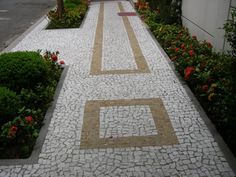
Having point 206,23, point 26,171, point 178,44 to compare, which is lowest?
point 26,171

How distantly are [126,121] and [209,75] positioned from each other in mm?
2026

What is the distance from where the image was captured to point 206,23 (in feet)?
29.0

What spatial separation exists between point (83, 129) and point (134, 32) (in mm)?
7572

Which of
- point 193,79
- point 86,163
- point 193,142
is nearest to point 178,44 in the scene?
point 193,79

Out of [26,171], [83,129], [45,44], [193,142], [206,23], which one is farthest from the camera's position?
[45,44]

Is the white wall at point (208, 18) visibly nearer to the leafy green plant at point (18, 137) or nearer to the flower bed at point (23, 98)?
the flower bed at point (23, 98)

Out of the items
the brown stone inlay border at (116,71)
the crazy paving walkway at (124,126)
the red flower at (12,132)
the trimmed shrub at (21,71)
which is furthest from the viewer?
the brown stone inlay border at (116,71)

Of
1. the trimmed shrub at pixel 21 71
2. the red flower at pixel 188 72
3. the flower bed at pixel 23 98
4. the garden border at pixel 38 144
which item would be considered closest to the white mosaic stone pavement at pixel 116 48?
the flower bed at pixel 23 98

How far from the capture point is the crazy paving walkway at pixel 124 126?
4363 mm

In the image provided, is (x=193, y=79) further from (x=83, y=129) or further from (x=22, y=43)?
(x=22, y=43)

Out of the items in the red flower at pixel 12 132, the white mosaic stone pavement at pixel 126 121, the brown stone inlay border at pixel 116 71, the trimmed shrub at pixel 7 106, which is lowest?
the white mosaic stone pavement at pixel 126 121

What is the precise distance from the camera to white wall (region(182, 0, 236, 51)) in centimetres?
750

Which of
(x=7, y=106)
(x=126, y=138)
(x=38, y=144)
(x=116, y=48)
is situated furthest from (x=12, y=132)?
(x=116, y=48)


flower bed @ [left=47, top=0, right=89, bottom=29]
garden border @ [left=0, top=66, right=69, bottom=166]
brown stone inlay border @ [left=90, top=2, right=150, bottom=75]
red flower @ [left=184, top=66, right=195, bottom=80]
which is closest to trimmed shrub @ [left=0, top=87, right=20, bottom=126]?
garden border @ [left=0, top=66, right=69, bottom=166]
